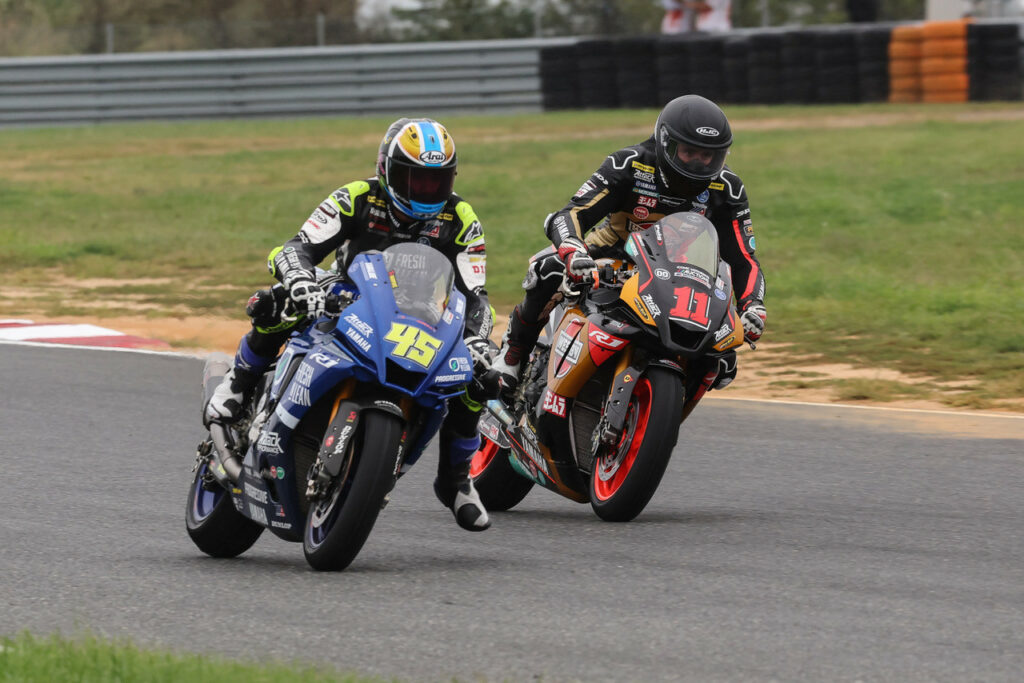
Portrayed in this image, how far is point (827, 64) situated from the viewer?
26.5 meters

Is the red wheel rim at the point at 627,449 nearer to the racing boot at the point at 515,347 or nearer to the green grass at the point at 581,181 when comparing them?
the racing boot at the point at 515,347

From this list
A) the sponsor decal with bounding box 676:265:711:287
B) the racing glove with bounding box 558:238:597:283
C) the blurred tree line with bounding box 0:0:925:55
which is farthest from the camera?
the blurred tree line with bounding box 0:0:925:55

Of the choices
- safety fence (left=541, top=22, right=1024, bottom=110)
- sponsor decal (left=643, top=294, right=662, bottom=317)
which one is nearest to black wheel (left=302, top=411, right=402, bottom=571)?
sponsor decal (left=643, top=294, right=662, bottom=317)

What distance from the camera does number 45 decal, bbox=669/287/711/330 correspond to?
648 cm

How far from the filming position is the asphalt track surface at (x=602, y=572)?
4605 millimetres

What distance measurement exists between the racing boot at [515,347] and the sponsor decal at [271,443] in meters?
1.98

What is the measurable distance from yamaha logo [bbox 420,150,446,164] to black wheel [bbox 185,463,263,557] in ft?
4.65

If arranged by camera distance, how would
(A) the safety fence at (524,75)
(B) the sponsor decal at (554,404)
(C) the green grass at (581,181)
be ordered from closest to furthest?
(B) the sponsor decal at (554,404), (C) the green grass at (581,181), (A) the safety fence at (524,75)

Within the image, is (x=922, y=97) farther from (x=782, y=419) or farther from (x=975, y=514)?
(x=975, y=514)

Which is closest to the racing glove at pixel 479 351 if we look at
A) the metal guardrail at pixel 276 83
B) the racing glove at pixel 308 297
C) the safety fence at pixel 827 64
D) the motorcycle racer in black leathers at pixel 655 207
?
the racing glove at pixel 308 297

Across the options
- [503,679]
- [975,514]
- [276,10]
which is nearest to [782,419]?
[975,514]

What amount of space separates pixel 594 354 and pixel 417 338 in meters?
1.49

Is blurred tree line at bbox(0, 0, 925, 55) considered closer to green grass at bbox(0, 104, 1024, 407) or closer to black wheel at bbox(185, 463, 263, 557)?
green grass at bbox(0, 104, 1024, 407)

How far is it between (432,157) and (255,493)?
1395 mm
